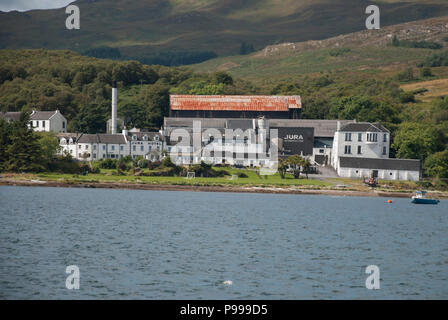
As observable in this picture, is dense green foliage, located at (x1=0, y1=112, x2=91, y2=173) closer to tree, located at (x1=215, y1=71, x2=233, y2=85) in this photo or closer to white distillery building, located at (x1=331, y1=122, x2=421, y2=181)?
white distillery building, located at (x1=331, y1=122, x2=421, y2=181)

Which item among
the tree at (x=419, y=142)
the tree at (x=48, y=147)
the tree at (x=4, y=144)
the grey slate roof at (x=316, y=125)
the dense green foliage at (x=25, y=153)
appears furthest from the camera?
the grey slate roof at (x=316, y=125)

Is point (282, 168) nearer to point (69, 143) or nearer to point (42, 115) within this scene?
point (69, 143)

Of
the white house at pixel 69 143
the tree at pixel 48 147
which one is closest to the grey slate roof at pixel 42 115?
the white house at pixel 69 143

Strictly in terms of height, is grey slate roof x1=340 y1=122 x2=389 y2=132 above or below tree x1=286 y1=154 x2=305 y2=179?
above

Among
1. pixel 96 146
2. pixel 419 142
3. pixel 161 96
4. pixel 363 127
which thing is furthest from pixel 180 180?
pixel 161 96

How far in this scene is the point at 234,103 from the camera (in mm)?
125688

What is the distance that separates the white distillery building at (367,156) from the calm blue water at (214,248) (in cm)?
1803

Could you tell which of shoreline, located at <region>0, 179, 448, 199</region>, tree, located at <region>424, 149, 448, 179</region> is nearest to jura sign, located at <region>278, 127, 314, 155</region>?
tree, located at <region>424, 149, 448, 179</region>

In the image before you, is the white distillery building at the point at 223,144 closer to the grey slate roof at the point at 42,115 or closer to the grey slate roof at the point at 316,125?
the grey slate roof at the point at 316,125

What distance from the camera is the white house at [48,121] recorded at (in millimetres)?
118562

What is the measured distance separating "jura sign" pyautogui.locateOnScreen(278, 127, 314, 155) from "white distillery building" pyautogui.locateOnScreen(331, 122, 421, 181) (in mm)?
4317

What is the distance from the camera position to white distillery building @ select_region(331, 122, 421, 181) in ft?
311

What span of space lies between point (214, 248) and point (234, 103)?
83417 mm
